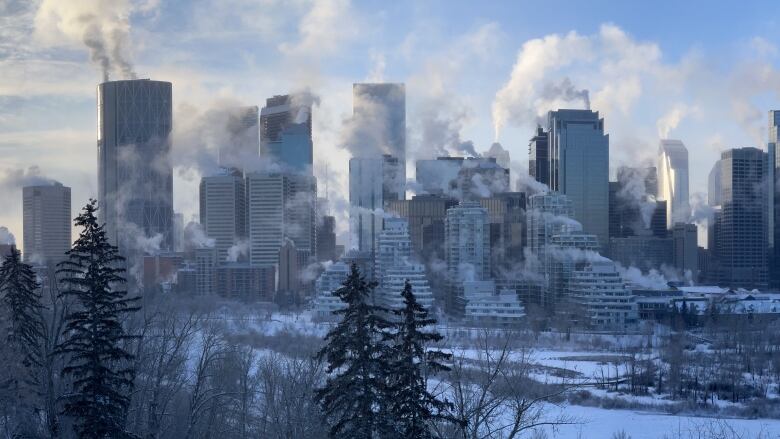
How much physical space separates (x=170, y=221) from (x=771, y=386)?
61195 millimetres

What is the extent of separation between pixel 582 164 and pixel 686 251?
872 cm

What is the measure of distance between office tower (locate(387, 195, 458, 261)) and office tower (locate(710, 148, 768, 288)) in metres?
17.8

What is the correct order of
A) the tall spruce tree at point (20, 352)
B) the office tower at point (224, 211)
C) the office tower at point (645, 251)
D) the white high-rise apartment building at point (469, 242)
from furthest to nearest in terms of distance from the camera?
the office tower at point (224, 211), the office tower at point (645, 251), the white high-rise apartment building at point (469, 242), the tall spruce tree at point (20, 352)

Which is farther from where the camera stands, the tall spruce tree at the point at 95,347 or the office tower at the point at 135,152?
the office tower at the point at 135,152

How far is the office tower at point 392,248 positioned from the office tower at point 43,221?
29497 mm

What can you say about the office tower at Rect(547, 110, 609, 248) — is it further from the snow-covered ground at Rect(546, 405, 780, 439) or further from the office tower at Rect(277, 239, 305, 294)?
the snow-covered ground at Rect(546, 405, 780, 439)

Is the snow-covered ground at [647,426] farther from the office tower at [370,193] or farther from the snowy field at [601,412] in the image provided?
the office tower at [370,193]

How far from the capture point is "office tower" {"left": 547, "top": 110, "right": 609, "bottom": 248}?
2434 inches

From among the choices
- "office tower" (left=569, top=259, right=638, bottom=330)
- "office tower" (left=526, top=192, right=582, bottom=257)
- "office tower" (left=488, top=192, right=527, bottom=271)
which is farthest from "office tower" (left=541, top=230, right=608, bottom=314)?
"office tower" (left=488, top=192, right=527, bottom=271)

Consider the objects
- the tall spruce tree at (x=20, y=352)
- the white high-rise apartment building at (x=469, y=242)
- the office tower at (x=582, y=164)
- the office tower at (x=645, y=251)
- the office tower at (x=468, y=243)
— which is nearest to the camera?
the tall spruce tree at (x=20, y=352)

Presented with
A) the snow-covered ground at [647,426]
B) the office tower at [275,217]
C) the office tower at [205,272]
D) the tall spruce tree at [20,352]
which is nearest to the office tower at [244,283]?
the office tower at [205,272]

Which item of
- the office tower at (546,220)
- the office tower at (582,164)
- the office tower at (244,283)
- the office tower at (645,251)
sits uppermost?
the office tower at (582,164)

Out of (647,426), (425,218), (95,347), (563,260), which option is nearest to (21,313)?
(95,347)

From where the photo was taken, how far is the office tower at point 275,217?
63.0 metres
